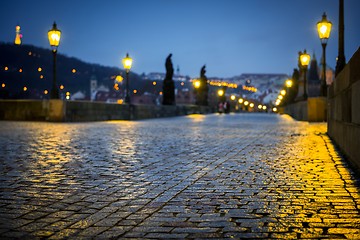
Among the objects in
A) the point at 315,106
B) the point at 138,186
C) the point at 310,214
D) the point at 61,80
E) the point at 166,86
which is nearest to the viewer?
the point at 310,214

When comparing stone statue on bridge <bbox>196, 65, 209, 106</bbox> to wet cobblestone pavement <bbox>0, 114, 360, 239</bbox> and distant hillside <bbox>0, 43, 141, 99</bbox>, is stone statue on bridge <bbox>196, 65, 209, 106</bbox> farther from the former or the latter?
wet cobblestone pavement <bbox>0, 114, 360, 239</bbox>

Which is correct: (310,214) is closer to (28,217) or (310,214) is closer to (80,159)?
(28,217)

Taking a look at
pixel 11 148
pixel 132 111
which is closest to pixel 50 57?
pixel 132 111

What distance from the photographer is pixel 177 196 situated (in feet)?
15.5

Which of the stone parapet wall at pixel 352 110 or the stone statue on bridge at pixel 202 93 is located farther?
the stone statue on bridge at pixel 202 93

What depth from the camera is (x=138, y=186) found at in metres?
5.28

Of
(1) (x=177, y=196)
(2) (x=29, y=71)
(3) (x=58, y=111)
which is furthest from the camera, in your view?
(2) (x=29, y=71)

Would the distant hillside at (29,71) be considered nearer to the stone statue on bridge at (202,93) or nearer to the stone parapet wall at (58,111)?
the stone parapet wall at (58,111)

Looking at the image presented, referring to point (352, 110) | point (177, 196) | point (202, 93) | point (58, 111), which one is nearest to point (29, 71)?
point (202, 93)

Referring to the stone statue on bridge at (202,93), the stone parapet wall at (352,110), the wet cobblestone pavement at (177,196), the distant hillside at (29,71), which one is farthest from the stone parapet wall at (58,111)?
the stone statue on bridge at (202,93)

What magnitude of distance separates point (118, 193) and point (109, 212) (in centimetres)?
86

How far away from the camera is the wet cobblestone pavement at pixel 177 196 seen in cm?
346

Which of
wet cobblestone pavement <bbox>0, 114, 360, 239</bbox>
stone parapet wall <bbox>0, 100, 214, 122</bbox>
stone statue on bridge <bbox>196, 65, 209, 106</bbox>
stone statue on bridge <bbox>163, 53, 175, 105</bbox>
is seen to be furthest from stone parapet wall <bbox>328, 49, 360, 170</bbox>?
stone statue on bridge <bbox>196, 65, 209, 106</bbox>

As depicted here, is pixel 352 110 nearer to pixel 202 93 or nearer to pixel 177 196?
pixel 177 196
